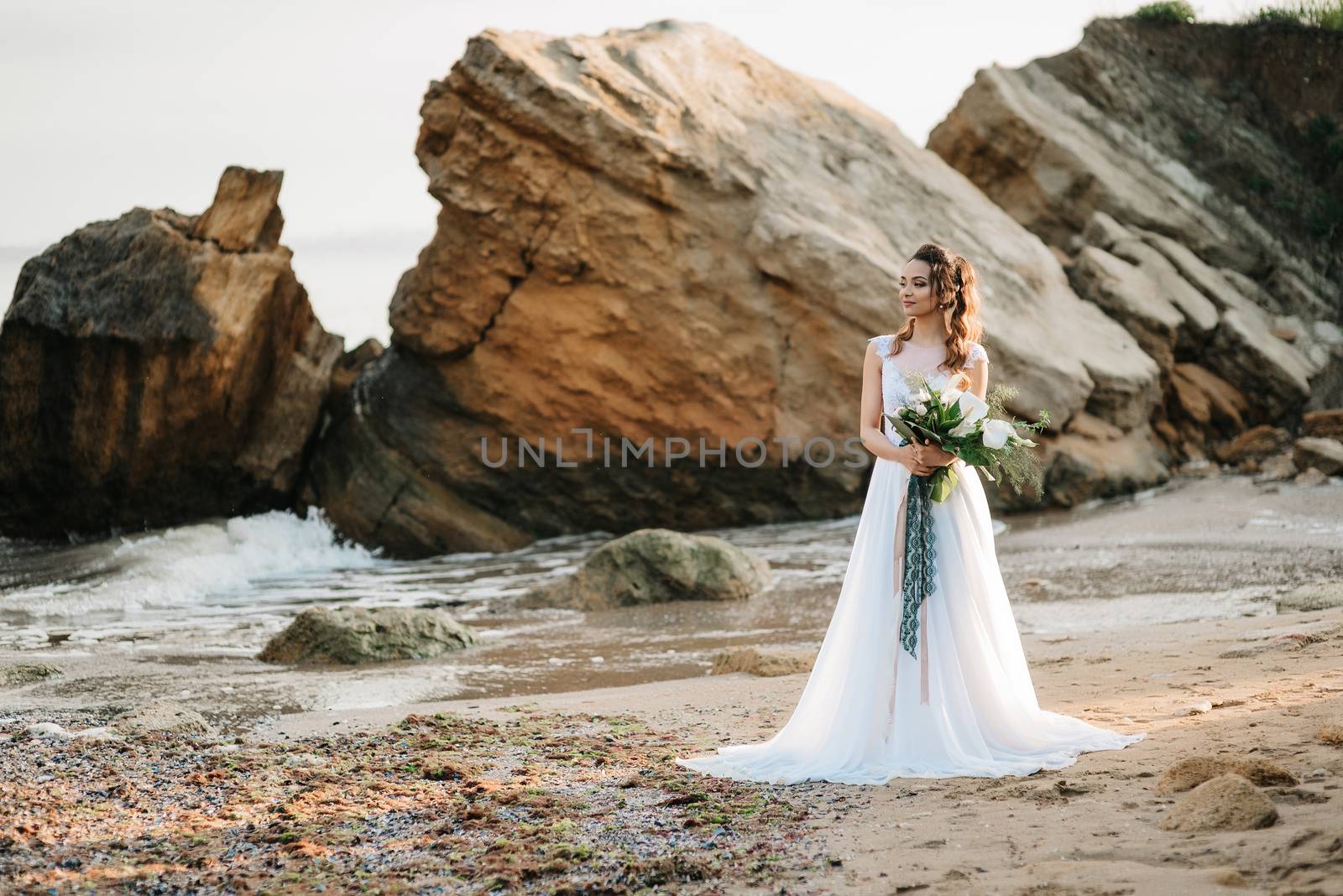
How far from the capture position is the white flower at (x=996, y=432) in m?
4.91

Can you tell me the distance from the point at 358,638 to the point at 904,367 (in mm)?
4690

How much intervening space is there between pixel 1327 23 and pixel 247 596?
20.1 m

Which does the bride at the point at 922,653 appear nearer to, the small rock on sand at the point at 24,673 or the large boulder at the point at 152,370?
the small rock on sand at the point at 24,673

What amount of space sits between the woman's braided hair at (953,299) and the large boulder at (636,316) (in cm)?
926

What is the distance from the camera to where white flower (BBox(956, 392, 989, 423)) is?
4984mm

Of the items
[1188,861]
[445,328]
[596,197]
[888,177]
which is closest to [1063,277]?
[888,177]

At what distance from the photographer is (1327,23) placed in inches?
856

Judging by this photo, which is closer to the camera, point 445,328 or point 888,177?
point 445,328

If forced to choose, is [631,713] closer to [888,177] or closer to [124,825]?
[124,825]

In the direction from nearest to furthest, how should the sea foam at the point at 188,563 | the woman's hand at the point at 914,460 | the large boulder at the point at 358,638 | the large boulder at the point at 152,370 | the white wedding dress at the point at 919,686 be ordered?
the white wedding dress at the point at 919,686
the woman's hand at the point at 914,460
the large boulder at the point at 358,638
the sea foam at the point at 188,563
the large boulder at the point at 152,370

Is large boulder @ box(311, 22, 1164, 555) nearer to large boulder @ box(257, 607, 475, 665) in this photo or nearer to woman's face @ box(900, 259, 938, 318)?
large boulder @ box(257, 607, 475, 665)

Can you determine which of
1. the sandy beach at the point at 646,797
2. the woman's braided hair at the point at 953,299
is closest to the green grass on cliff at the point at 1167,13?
the sandy beach at the point at 646,797

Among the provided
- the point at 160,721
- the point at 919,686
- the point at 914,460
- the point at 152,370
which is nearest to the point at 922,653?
the point at 919,686

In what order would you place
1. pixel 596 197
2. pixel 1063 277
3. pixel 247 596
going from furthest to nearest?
pixel 1063 277 → pixel 596 197 → pixel 247 596
